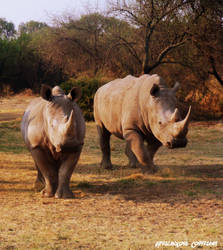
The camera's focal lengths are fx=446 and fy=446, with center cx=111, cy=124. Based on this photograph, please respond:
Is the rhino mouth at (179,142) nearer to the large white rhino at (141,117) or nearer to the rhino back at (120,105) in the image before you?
the large white rhino at (141,117)

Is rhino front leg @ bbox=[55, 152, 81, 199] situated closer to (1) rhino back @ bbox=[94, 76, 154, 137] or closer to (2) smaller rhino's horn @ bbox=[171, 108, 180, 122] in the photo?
(2) smaller rhino's horn @ bbox=[171, 108, 180, 122]

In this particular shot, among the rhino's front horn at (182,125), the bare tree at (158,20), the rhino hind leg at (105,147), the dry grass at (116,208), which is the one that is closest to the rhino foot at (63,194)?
the dry grass at (116,208)

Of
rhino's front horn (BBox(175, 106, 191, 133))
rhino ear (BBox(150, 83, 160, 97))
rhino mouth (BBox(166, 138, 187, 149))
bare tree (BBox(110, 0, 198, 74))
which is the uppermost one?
bare tree (BBox(110, 0, 198, 74))

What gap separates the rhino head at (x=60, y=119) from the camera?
5895 mm

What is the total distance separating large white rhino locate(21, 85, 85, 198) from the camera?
619cm

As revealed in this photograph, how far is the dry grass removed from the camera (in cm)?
449

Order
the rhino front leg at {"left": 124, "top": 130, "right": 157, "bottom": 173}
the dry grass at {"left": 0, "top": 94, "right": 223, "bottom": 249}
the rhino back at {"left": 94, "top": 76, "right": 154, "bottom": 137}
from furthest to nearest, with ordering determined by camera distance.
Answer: the rhino back at {"left": 94, "top": 76, "right": 154, "bottom": 137} → the rhino front leg at {"left": 124, "top": 130, "right": 157, "bottom": 173} → the dry grass at {"left": 0, "top": 94, "right": 223, "bottom": 249}

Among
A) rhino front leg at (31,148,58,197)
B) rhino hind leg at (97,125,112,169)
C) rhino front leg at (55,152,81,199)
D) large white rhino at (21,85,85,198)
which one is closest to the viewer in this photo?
large white rhino at (21,85,85,198)

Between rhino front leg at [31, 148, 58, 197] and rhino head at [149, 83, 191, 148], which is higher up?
rhino head at [149, 83, 191, 148]

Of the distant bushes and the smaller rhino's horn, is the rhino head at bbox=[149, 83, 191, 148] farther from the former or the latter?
the distant bushes

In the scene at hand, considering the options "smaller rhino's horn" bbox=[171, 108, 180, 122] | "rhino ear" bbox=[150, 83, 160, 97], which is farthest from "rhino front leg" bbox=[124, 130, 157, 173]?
"smaller rhino's horn" bbox=[171, 108, 180, 122]

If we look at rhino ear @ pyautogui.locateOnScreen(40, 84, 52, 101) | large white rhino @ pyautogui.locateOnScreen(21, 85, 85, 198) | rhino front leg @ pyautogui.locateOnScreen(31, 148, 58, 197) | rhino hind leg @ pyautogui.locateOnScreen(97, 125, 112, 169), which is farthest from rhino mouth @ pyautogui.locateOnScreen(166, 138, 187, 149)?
rhino hind leg @ pyautogui.locateOnScreen(97, 125, 112, 169)

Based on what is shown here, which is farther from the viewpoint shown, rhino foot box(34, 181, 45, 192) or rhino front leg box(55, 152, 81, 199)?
rhino foot box(34, 181, 45, 192)

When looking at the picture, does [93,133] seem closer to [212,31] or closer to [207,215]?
[212,31]
